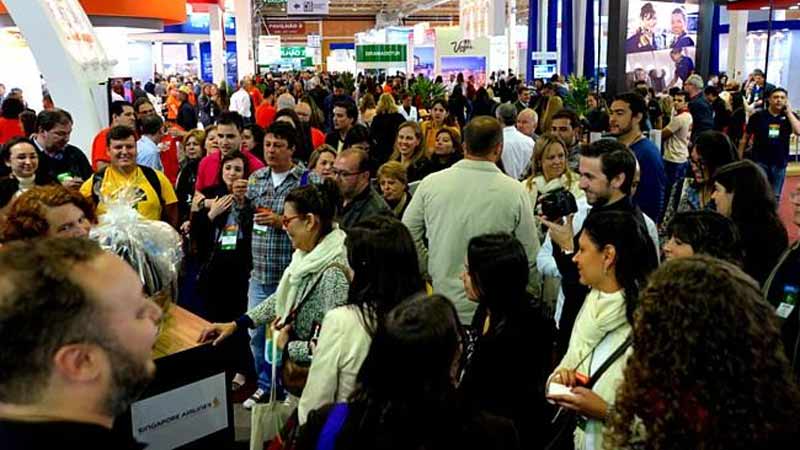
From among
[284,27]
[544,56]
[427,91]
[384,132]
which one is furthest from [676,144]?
[284,27]

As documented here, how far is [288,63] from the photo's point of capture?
112 feet

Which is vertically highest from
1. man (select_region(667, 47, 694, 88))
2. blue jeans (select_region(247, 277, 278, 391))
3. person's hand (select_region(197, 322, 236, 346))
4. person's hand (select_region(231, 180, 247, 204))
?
man (select_region(667, 47, 694, 88))

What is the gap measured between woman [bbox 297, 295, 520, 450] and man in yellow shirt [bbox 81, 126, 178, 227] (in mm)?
2779

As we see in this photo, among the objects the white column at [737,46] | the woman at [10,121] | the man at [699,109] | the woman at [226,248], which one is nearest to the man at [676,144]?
the man at [699,109]

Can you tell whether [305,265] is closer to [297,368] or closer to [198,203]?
[297,368]

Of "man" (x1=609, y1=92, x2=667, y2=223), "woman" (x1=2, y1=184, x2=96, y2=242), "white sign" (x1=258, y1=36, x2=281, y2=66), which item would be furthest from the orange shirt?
"white sign" (x1=258, y1=36, x2=281, y2=66)

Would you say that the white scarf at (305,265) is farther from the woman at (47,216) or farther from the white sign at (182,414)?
the woman at (47,216)

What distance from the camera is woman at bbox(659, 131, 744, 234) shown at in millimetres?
3828

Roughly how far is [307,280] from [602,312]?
111 centimetres

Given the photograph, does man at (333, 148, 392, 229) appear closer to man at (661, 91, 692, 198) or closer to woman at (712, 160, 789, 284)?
woman at (712, 160, 789, 284)

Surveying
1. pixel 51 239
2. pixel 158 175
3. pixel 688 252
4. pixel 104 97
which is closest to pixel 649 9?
pixel 104 97

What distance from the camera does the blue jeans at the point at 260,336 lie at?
12.2ft

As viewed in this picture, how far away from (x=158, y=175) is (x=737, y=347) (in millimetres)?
3564

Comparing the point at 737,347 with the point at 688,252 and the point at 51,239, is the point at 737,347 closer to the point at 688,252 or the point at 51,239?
the point at 688,252
